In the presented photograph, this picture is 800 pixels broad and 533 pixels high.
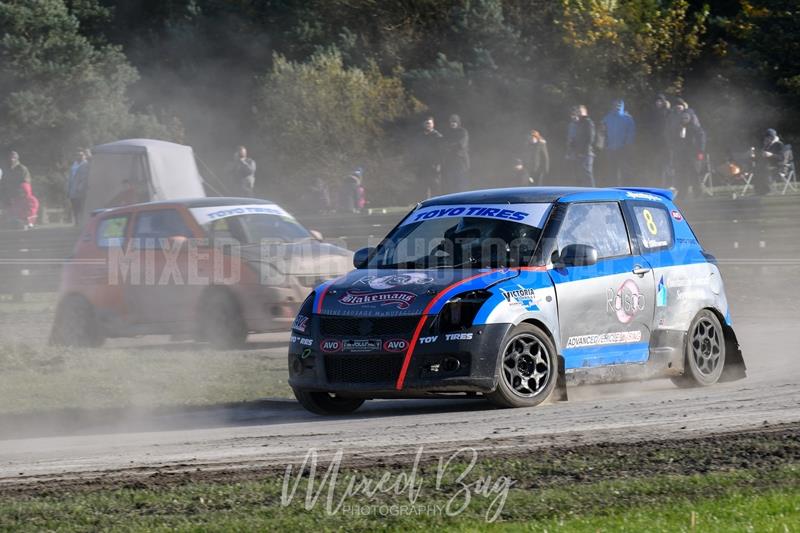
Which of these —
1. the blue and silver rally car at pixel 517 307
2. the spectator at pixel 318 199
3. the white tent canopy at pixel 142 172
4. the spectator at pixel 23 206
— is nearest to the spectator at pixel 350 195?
the spectator at pixel 318 199

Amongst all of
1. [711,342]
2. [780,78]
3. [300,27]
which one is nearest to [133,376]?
[711,342]

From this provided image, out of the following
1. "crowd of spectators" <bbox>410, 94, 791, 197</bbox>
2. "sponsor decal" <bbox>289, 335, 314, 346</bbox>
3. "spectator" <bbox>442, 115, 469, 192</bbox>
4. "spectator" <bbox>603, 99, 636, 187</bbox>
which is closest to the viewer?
"sponsor decal" <bbox>289, 335, 314, 346</bbox>

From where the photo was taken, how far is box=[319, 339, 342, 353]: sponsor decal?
360 inches

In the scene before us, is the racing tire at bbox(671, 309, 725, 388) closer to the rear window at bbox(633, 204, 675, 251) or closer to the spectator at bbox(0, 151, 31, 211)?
the rear window at bbox(633, 204, 675, 251)

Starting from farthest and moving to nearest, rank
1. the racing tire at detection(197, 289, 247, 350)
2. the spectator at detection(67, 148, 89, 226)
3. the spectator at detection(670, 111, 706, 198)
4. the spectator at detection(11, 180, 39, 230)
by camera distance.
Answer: the spectator at detection(11, 180, 39, 230)
the spectator at detection(67, 148, 89, 226)
the spectator at detection(670, 111, 706, 198)
the racing tire at detection(197, 289, 247, 350)

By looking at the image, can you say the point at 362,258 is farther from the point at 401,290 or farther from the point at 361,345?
the point at 361,345

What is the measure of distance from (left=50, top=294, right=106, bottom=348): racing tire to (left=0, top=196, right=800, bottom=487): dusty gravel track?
513cm

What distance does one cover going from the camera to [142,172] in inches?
A: 1080

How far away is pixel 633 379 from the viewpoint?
1002cm

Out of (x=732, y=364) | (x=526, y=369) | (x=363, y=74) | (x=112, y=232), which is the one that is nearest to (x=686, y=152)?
(x=112, y=232)

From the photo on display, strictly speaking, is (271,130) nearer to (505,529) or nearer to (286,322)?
(286,322)

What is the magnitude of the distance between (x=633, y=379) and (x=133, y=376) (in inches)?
201

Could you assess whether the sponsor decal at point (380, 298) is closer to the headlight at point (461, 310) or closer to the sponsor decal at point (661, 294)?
the headlight at point (461, 310)

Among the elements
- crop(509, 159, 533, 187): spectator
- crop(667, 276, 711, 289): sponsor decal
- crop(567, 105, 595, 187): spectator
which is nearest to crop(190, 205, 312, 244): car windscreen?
crop(667, 276, 711, 289): sponsor decal
